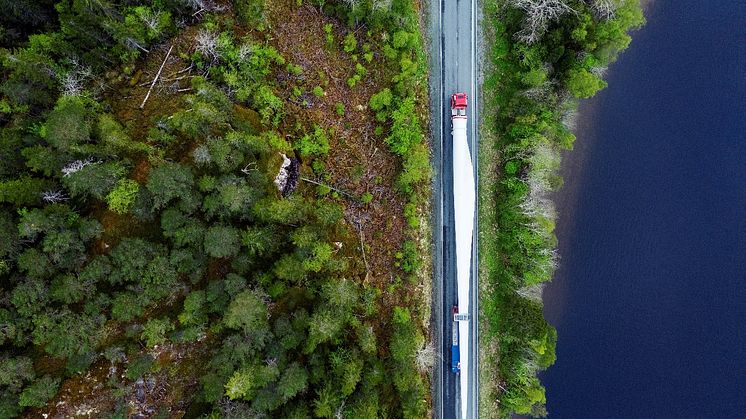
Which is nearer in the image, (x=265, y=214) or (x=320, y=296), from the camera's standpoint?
(x=265, y=214)

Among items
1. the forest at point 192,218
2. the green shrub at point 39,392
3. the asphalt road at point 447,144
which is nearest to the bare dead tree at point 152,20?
the forest at point 192,218

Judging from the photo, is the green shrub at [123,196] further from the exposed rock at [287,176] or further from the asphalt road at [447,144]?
the asphalt road at [447,144]

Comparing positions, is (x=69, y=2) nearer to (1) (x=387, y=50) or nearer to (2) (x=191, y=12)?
(2) (x=191, y=12)

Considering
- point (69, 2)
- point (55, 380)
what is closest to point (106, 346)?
point (55, 380)

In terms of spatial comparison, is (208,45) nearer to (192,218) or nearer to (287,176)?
(287,176)

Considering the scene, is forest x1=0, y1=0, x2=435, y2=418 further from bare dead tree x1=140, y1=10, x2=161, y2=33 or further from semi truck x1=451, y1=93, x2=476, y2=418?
semi truck x1=451, y1=93, x2=476, y2=418

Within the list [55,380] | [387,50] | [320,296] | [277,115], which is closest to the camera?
[55,380]

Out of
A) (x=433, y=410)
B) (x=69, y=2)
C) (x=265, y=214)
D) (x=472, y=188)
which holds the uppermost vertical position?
(x=69, y=2)

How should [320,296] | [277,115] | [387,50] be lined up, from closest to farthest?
[320,296] → [277,115] → [387,50]
